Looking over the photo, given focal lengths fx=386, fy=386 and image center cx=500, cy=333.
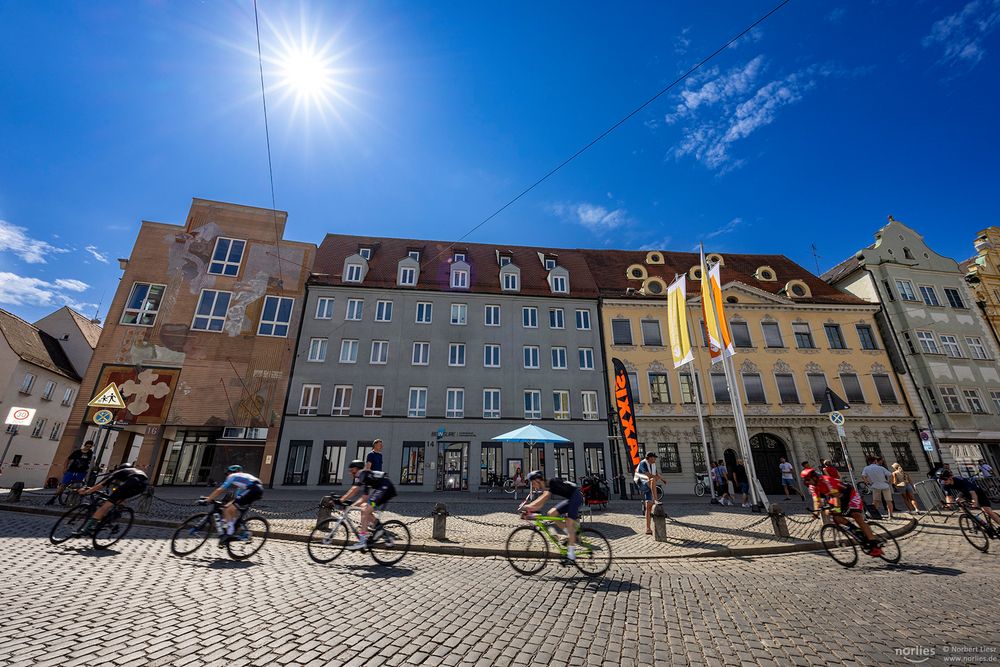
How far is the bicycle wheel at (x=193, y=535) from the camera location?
762 centimetres

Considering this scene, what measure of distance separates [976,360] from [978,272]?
760cm

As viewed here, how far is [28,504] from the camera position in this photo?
1302 centimetres

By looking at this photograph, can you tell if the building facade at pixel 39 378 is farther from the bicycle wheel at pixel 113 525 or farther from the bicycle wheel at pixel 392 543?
the bicycle wheel at pixel 392 543

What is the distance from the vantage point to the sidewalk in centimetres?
881

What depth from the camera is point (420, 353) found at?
82.4 ft

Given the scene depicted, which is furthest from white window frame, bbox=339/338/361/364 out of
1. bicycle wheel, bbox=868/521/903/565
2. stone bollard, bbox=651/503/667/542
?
bicycle wheel, bbox=868/521/903/565

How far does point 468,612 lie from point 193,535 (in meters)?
6.44

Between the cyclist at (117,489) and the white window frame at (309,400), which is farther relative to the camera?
the white window frame at (309,400)

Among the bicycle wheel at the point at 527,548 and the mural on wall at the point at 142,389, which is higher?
the mural on wall at the point at 142,389

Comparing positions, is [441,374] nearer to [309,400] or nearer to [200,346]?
[309,400]

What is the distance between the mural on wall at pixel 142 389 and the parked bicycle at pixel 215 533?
18590mm

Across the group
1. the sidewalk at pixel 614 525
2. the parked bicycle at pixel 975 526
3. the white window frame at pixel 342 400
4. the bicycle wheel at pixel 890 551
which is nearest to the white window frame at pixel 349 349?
the white window frame at pixel 342 400

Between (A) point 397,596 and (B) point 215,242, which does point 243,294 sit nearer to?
(B) point 215,242

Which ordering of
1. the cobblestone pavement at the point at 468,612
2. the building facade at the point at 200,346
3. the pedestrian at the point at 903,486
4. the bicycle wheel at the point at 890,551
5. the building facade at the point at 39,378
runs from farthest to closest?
1. the building facade at the point at 39,378
2. the building facade at the point at 200,346
3. the pedestrian at the point at 903,486
4. the bicycle wheel at the point at 890,551
5. the cobblestone pavement at the point at 468,612
